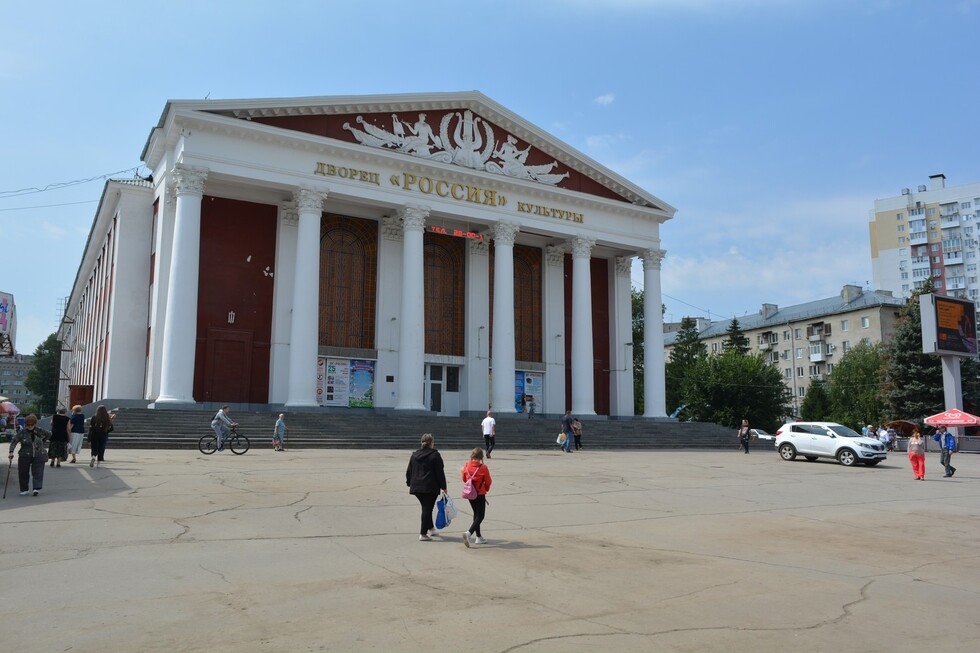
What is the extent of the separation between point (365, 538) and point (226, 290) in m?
23.8

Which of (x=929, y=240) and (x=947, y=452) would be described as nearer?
(x=947, y=452)

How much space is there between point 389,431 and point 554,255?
1586 centimetres

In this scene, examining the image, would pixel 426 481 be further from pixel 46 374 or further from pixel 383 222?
pixel 46 374

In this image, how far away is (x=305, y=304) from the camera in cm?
2873

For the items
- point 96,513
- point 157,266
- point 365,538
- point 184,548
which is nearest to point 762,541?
point 365,538

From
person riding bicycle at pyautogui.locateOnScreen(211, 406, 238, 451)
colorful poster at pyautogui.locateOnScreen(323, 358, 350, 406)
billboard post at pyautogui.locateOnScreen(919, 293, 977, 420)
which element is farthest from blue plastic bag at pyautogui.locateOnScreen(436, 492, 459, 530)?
billboard post at pyautogui.locateOnScreen(919, 293, 977, 420)

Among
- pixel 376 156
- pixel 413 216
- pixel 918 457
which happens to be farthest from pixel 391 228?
pixel 918 457

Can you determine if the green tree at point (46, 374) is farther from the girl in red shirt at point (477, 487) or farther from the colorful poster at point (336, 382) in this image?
the girl in red shirt at point (477, 487)

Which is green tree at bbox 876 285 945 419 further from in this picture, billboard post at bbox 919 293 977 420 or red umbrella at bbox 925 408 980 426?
red umbrella at bbox 925 408 980 426

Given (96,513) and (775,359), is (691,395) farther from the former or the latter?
Answer: (96,513)

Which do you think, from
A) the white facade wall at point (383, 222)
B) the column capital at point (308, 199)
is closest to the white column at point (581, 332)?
the white facade wall at point (383, 222)

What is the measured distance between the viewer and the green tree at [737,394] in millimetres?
59344

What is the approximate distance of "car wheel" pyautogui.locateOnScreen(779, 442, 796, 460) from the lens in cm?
2519

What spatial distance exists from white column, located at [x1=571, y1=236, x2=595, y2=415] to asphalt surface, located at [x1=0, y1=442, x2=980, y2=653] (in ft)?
67.2
